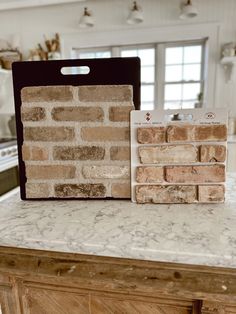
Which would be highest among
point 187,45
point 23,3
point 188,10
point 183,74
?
point 23,3

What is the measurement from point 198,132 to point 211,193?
0.15 m

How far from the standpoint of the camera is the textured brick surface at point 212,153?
2.03ft

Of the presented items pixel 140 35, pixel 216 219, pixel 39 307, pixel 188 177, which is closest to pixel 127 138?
pixel 188 177

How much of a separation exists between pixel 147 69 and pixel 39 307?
326 centimetres

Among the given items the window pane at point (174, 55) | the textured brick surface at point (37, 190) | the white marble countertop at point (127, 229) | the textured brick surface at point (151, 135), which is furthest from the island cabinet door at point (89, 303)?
the window pane at point (174, 55)

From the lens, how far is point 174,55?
130 inches

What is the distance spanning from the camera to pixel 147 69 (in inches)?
134

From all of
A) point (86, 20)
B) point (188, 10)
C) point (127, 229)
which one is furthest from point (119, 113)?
point (86, 20)

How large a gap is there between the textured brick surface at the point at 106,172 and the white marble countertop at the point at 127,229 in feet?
0.22

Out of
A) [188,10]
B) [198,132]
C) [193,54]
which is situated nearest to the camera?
[198,132]

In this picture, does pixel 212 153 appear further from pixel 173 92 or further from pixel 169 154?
pixel 173 92

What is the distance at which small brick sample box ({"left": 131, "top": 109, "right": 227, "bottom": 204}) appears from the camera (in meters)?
0.62

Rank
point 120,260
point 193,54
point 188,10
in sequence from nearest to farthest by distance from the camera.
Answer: point 120,260, point 188,10, point 193,54

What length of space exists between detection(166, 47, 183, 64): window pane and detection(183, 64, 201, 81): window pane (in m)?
0.13
